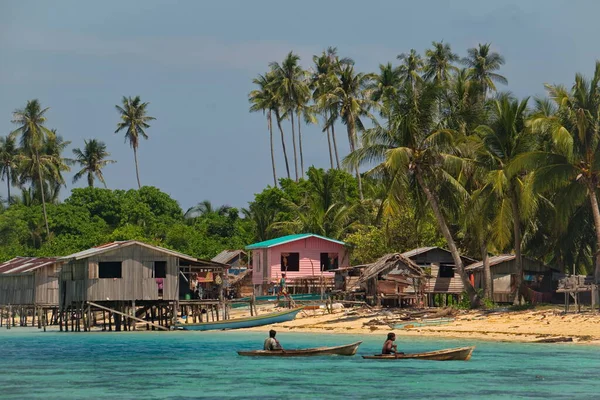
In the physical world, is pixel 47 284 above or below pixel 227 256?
below

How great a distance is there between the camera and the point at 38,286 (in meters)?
65.5

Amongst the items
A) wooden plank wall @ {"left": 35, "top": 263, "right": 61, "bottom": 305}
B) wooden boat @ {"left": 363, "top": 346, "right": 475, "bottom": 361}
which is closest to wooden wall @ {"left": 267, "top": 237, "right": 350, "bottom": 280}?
wooden plank wall @ {"left": 35, "top": 263, "right": 61, "bottom": 305}

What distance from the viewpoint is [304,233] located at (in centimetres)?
7675

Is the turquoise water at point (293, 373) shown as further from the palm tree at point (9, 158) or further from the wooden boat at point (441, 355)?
the palm tree at point (9, 158)

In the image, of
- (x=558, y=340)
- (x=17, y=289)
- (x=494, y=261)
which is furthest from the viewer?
(x=17, y=289)

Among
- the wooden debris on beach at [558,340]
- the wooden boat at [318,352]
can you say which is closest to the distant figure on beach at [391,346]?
the wooden boat at [318,352]

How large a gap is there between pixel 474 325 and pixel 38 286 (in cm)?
3140

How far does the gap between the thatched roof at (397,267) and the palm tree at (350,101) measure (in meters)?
25.3

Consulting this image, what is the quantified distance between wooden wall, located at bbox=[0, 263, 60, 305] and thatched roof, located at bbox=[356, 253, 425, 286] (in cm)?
2284

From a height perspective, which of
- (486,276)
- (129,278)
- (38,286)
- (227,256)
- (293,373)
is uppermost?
(227,256)

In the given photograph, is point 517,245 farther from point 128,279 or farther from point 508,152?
point 128,279

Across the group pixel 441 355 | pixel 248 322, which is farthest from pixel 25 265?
pixel 441 355

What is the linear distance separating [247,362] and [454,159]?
17364 mm

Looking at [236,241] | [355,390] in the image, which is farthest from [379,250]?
[355,390]
